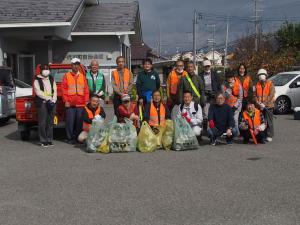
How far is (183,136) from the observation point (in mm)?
9758

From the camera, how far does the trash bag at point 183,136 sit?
9.76 metres

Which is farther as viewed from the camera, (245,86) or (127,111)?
(245,86)

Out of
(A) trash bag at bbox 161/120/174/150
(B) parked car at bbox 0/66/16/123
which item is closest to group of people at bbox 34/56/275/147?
(A) trash bag at bbox 161/120/174/150

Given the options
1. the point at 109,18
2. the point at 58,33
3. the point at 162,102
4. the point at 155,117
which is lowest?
the point at 155,117

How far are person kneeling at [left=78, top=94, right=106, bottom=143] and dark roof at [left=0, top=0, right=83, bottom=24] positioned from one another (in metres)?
10.4

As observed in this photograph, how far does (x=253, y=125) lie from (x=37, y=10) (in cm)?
1378

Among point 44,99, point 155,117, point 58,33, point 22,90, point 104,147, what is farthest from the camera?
point 58,33

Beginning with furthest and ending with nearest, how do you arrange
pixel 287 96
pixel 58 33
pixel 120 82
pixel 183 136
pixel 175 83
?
pixel 58 33 → pixel 287 96 → pixel 175 83 → pixel 120 82 → pixel 183 136

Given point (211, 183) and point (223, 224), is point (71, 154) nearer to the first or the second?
point (211, 183)

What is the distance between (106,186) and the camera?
6.96 m

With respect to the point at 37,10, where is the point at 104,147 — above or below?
below

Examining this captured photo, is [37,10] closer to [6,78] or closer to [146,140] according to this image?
[6,78]

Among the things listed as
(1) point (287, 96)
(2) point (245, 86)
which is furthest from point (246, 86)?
(1) point (287, 96)

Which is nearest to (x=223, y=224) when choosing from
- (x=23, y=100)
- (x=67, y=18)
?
(x=23, y=100)
